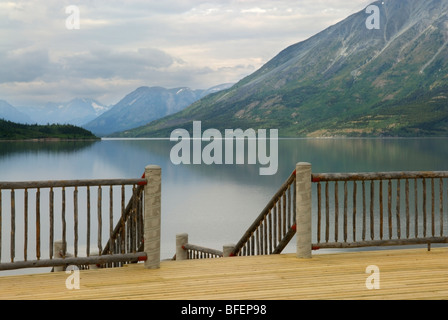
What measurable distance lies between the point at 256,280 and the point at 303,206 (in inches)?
71.9

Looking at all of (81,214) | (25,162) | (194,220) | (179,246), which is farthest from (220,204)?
(25,162)

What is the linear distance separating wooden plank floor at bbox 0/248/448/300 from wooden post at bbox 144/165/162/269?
0.21 metres

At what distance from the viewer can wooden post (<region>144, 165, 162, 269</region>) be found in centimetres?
718

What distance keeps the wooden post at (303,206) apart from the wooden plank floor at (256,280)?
0.22 m

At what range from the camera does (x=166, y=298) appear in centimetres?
568

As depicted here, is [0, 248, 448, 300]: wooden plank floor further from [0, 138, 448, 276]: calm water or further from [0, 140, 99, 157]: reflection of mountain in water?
[0, 140, 99, 157]: reflection of mountain in water

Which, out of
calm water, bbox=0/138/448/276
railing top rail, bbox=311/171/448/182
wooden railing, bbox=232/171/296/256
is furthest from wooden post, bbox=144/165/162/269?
calm water, bbox=0/138/448/276

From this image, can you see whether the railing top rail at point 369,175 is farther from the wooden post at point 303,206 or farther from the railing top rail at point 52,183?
the railing top rail at point 52,183

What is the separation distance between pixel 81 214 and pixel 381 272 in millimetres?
36637

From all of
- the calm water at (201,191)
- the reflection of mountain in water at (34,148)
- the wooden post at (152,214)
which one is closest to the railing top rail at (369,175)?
the wooden post at (152,214)

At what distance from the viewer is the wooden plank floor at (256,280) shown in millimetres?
5779

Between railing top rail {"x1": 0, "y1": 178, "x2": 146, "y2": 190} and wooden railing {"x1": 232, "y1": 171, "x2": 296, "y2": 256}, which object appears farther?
wooden railing {"x1": 232, "y1": 171, "x2": 296, "y2": 256}

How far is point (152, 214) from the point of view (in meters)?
7.19

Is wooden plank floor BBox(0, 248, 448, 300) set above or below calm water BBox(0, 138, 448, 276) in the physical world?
above
